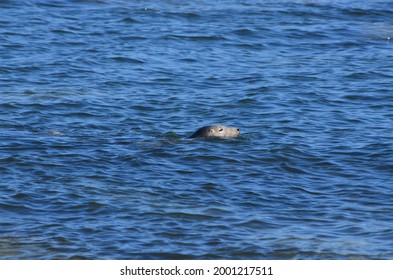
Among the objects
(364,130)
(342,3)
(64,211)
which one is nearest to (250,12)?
(342,3)

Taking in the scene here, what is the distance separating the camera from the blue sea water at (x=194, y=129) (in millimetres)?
12555

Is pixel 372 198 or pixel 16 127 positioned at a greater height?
pixel 16 127

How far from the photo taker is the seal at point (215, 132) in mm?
16812

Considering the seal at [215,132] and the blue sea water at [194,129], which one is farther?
the seal at [215,132]

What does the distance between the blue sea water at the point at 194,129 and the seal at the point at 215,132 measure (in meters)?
0.16

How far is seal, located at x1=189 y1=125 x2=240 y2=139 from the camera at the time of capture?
55.2 feet

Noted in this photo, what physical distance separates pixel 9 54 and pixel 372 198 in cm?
1184

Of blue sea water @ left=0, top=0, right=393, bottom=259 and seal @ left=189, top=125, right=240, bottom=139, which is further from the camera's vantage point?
seal @ left=189, top=125, right=240, bottom=139

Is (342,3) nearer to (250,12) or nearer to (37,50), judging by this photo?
(250,12)

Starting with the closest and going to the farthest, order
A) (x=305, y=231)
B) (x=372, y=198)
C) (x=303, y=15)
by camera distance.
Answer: (x=305, y=231) < (x=372, y=198) < (x=303, y=15)

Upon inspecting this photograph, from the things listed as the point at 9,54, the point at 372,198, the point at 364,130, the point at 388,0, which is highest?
the point at 388,0

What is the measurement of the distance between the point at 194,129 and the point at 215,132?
3.60 ft

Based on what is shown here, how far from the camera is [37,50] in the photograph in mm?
23578

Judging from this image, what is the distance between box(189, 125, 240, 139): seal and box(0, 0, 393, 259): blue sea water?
164 millimetres
